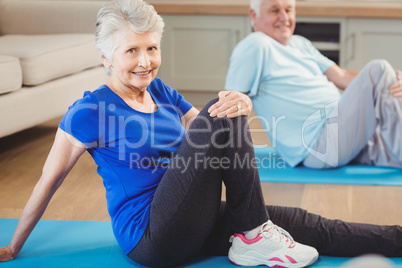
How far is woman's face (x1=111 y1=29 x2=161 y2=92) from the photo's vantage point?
1.52 m

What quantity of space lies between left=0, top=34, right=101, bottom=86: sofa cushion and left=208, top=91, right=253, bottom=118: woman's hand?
5.21 feet

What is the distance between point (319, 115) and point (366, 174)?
1.04 feet

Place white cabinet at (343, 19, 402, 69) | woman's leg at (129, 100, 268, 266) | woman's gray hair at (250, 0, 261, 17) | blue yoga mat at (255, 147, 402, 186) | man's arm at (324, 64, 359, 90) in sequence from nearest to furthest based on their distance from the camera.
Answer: woman's leg at (129, 100, 268, 266) < blue yoga mat at (255, 147, 402, 186) < woman's gray hair at (250, 0, 261, 17) < man's arm at (324, 64, 359, 90) < white cabinet at (343, 19, 402, 69)

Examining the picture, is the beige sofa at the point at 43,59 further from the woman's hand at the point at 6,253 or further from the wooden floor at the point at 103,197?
the woman's hand at the point at 6,253

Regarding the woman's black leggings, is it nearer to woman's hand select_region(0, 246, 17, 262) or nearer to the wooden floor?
woman's hand select_region(0, 246, 17, 262)

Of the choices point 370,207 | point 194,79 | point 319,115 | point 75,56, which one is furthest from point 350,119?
point 194,79

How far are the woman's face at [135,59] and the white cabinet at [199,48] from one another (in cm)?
254

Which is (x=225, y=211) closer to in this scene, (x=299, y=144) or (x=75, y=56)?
(x=299, y=144)

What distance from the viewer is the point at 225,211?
5.39 feet

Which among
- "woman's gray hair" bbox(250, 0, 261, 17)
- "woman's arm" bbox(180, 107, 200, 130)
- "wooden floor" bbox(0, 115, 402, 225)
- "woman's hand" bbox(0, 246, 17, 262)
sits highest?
"woman's gray hair" bbox(250, 0, 261, 17)

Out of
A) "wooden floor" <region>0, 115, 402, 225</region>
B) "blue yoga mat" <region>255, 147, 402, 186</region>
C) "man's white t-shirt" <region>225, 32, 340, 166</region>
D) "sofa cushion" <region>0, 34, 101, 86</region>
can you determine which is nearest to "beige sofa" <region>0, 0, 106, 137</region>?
"sofa cushion" <region>0, 34, 101, 86</region>

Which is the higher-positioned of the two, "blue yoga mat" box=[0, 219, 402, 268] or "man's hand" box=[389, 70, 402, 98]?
"man's hand" box=[389, 70, 402, 98]

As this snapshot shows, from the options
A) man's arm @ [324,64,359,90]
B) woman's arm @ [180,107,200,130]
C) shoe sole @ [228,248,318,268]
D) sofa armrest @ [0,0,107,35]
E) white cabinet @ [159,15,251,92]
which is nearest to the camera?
shoe sole @ [228,248,318,268]

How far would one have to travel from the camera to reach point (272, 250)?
62.7 inches
